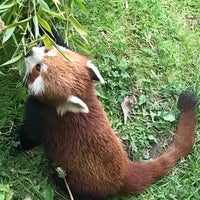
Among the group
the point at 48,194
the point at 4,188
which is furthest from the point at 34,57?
the point at 48,194

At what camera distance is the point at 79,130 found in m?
3.03

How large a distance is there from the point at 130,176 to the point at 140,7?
130 cm

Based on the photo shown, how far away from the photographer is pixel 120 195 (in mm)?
3283

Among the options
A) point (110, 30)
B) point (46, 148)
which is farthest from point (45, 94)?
point (110, 30)

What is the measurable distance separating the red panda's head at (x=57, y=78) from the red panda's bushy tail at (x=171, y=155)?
53cm

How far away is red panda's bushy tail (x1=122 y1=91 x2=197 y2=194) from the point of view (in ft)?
10.7

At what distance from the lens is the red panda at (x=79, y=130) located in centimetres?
290

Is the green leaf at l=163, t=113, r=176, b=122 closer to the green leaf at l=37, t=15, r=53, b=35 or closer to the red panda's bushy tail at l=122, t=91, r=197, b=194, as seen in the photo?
the red panda's bushy tail at l=122, t=91, r=197, b=194

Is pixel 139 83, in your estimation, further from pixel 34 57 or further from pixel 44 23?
pixel 44 23

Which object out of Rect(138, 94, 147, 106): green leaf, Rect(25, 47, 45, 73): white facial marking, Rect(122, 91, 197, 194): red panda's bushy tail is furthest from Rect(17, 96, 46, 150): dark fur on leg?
Rect(138, 94, 147, 106): green leaf

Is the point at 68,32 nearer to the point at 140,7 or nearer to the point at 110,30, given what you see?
the point at 110,30

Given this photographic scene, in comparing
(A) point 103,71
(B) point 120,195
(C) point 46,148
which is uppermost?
(A) point 103,71

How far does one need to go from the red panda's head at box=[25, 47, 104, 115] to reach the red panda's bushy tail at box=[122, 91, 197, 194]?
534 mm

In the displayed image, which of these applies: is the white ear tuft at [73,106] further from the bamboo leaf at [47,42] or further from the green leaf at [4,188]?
the green leaf at [4,188]
